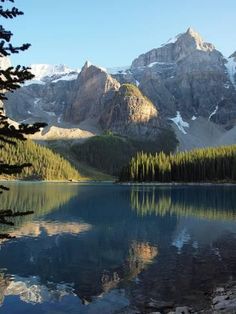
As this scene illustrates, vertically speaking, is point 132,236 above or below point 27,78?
below

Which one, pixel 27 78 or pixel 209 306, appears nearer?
pixel 27 78

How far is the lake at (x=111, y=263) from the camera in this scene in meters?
33.8

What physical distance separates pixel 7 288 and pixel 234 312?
1953cm

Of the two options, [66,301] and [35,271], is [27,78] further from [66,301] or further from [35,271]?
[35,271]

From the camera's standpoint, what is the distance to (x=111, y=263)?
4753 centimetres

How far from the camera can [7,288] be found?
122 ft

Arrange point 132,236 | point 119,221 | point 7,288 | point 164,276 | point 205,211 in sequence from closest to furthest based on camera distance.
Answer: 1. point 7,288
2. point 164,276
3. point 132,236
4. point 119,221
5. point 205,211

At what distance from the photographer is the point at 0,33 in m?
12.0

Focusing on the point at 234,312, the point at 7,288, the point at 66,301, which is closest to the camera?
the point at 234,312

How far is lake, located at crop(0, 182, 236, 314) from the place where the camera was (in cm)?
3381

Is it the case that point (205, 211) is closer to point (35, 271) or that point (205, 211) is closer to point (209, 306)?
point (35, 271)

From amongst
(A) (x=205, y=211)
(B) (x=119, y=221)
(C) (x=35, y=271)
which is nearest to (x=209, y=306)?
(C) (x=35, y=271)

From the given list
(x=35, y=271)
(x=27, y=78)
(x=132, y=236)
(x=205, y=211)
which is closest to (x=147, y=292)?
(x=35, y=271)

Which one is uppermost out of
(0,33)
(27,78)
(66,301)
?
(0,33)
